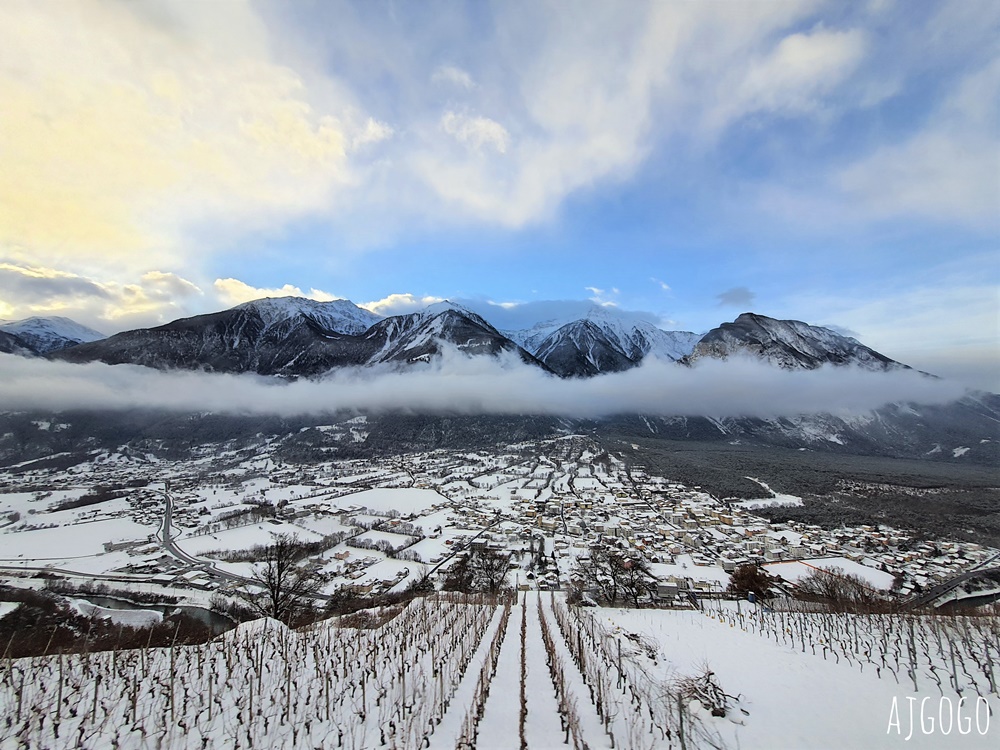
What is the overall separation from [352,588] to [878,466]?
132 metres

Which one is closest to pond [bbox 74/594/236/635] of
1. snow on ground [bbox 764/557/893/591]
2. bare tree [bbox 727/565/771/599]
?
bare tree [bbox 727/565/771/599]

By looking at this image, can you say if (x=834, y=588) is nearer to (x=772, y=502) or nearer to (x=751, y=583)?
(x=751, y=583)

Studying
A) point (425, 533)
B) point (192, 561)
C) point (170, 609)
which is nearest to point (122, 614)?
point (170, 609)

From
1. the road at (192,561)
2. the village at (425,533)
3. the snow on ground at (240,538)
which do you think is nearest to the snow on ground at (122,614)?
the village at (425,533)

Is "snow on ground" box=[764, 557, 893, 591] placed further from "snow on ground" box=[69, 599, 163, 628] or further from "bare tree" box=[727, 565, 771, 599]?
"snow on ground" box=[69, 599, 163, 628]

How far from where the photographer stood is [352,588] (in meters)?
33.4

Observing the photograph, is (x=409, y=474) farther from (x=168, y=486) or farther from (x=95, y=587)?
(x=95, y=587)

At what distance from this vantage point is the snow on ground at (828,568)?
31141 millimetres

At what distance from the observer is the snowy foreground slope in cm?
565

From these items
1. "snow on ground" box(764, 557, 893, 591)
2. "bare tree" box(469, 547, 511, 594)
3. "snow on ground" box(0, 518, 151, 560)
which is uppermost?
"snow on ground" box(764, 557, 893, 591)

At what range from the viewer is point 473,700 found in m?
7.21

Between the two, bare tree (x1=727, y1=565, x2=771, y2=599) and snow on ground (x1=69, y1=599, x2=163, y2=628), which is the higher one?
bare tree (x1=727, y1=565, x2=771, y2=599)

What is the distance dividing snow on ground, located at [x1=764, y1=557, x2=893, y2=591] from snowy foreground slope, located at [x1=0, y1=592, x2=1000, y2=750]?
85.3ft

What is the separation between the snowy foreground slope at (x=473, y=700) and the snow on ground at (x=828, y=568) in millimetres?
26008
